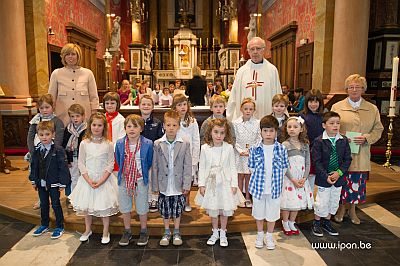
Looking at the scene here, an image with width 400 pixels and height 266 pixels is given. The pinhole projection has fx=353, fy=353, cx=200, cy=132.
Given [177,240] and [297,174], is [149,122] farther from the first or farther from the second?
[297,174]

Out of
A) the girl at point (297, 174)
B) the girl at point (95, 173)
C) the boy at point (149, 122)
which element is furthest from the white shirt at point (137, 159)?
the girl at point (297, 174)

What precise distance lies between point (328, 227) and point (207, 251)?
53.9 inches

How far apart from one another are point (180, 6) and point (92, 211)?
16.7 metres

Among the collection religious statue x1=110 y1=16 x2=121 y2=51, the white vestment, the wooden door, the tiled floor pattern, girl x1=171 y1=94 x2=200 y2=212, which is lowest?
the tiled floor pattern

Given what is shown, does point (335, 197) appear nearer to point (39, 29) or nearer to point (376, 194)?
point (376, 194)

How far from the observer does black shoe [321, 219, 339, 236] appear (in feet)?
12.1

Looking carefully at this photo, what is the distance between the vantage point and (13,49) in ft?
24.2

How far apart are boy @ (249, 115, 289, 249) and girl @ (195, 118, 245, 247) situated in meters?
0.20

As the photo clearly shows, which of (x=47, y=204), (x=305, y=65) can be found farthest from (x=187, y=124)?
(x=305, y=65)

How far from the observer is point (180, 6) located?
18422 millimetres

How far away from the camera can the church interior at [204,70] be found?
3336 millimetres

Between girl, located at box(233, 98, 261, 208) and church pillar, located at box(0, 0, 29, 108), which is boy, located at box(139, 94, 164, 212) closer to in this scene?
girl, located at box(233, 98, 261, 208)

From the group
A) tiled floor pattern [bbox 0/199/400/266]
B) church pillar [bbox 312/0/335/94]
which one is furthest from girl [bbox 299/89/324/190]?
church pillar [bbox 312/0/335/94]

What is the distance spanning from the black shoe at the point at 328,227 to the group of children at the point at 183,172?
0.02m
